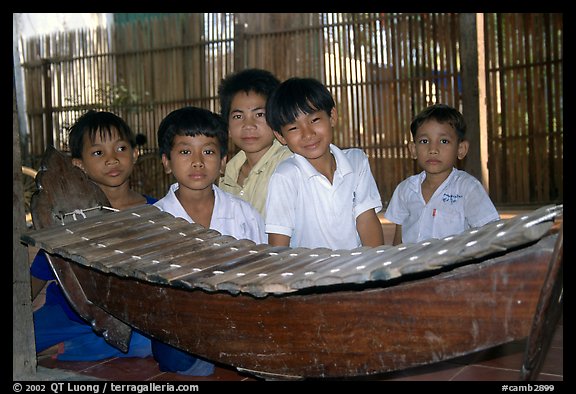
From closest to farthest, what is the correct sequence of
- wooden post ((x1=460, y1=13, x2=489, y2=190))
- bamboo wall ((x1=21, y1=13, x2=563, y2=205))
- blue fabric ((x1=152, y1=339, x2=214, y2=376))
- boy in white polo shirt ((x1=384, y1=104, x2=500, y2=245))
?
blue fabric ((x1=152, y1=339, x2=214, y2=376)) < boy in white polo shirt ((x1=384, y1=104, x2=500, y2=245)) < wooden post ((x1=460, y1=13, x2=489, y2=190)) < bamboo wall ((x1=21, y1=13, x2=563, y2=205))

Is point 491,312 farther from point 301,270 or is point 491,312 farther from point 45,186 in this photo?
point 45,186

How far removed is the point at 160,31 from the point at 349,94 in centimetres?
296

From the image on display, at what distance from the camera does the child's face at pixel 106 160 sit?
3.08 metres

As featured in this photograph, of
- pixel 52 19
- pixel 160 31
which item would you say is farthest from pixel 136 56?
pixel 52 19

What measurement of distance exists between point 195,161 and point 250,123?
0.56 m

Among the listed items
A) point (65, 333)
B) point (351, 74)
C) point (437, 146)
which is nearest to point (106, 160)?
point (65, 333)

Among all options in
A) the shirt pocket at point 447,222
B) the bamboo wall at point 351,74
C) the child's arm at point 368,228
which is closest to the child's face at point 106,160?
the child's arm at point 368,228

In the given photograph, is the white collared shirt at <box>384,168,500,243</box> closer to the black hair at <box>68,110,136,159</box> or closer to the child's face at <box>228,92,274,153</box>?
the child's face at <box>228,92,274,153</box>

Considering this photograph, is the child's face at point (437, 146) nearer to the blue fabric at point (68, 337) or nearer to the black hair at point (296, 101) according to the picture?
the black hair at point (296, 101)

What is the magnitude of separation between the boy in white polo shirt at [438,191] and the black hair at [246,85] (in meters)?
0.79

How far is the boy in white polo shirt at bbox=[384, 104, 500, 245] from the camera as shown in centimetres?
322

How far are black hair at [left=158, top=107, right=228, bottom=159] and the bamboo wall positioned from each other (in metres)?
4.78

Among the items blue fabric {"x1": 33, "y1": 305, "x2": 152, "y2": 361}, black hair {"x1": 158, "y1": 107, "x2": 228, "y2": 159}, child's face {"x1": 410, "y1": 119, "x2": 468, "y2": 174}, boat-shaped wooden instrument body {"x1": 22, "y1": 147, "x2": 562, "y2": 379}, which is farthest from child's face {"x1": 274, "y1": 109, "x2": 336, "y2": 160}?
blue fabric {"x1": 33, "y1": 305, "x2": 152, "y2": 361}
